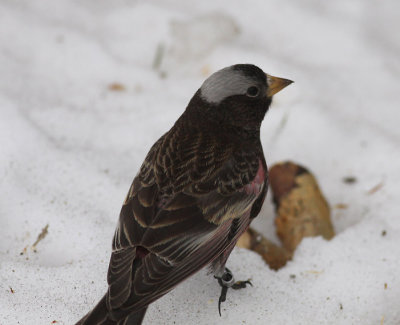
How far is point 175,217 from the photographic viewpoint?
11.9 feet

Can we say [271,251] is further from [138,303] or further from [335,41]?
[335,41]

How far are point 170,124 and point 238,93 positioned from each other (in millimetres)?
1894

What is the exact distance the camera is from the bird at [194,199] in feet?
11.1

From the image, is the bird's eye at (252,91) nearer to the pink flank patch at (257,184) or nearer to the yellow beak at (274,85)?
the yellow beak at (274,85)

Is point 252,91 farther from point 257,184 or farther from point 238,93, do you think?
point 257,184

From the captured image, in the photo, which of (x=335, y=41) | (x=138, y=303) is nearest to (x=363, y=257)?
(x=138, y=303)

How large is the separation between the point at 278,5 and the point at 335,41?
88 cm

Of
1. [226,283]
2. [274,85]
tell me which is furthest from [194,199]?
[274,85]

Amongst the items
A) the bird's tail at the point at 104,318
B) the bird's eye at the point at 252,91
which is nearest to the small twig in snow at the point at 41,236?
the bird's tail at the point at 104,318

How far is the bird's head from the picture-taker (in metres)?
4.06

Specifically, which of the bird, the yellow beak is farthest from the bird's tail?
the yellow beak

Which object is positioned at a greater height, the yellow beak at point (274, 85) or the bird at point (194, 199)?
the yellow beak at point (274, 85)

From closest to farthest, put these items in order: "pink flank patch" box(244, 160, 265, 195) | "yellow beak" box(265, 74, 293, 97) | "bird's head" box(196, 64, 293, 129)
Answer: "pink flank patch" box(244, 160, 265, 195) < "bird's head" box(196, 64, 293, 129) < "yellow beak" box(265, 74, 293, 97)

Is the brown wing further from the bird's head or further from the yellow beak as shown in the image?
the yellow beak
